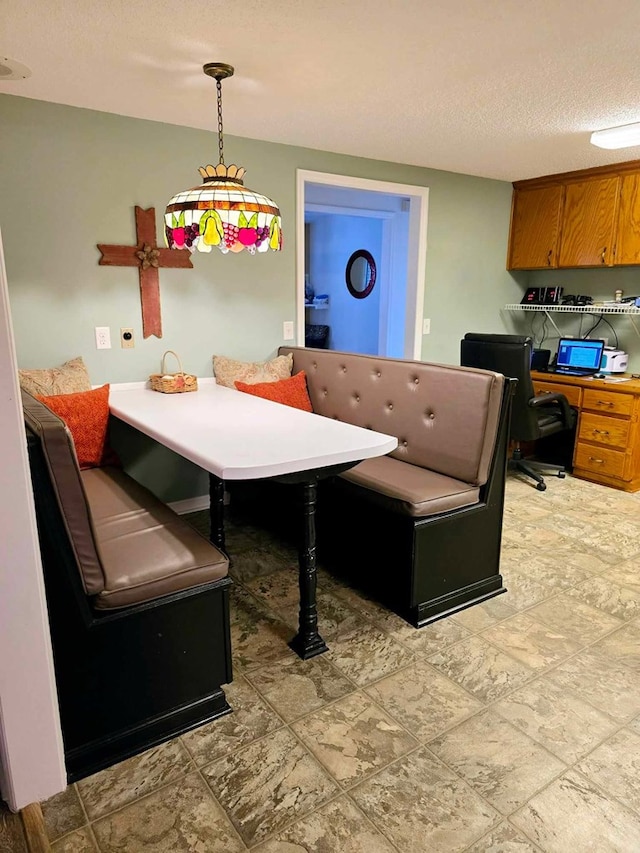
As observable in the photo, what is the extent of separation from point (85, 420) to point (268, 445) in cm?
124

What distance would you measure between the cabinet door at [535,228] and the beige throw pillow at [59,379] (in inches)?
141

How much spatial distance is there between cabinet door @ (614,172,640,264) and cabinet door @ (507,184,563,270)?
19.3 inches

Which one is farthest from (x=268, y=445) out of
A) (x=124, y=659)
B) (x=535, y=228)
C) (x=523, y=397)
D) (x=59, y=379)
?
(x=535, y=228)

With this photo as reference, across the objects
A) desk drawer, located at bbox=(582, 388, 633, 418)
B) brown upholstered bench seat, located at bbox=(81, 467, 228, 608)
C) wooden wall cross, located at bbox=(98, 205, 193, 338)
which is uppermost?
wooden wall cross, located at bbox=(98, 205, 193, 338)

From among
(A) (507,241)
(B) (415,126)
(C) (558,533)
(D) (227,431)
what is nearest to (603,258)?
(A) (507,241)

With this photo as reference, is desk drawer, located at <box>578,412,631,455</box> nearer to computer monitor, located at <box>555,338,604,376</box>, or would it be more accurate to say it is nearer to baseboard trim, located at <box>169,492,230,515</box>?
computer monitor, located at <box>555,338,604,376</box>

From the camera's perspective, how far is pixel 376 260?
20.5 ft

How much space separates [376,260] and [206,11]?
178 inches

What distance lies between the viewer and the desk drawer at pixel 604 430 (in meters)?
3.82

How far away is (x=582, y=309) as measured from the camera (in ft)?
14.2

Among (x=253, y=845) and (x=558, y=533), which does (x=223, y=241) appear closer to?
(x=253, y=845)

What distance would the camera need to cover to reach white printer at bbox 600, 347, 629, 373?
425cm

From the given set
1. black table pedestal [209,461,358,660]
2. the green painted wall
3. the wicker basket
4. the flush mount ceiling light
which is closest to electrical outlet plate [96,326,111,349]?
the green painted wall

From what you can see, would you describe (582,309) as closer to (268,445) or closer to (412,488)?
(412,488)
